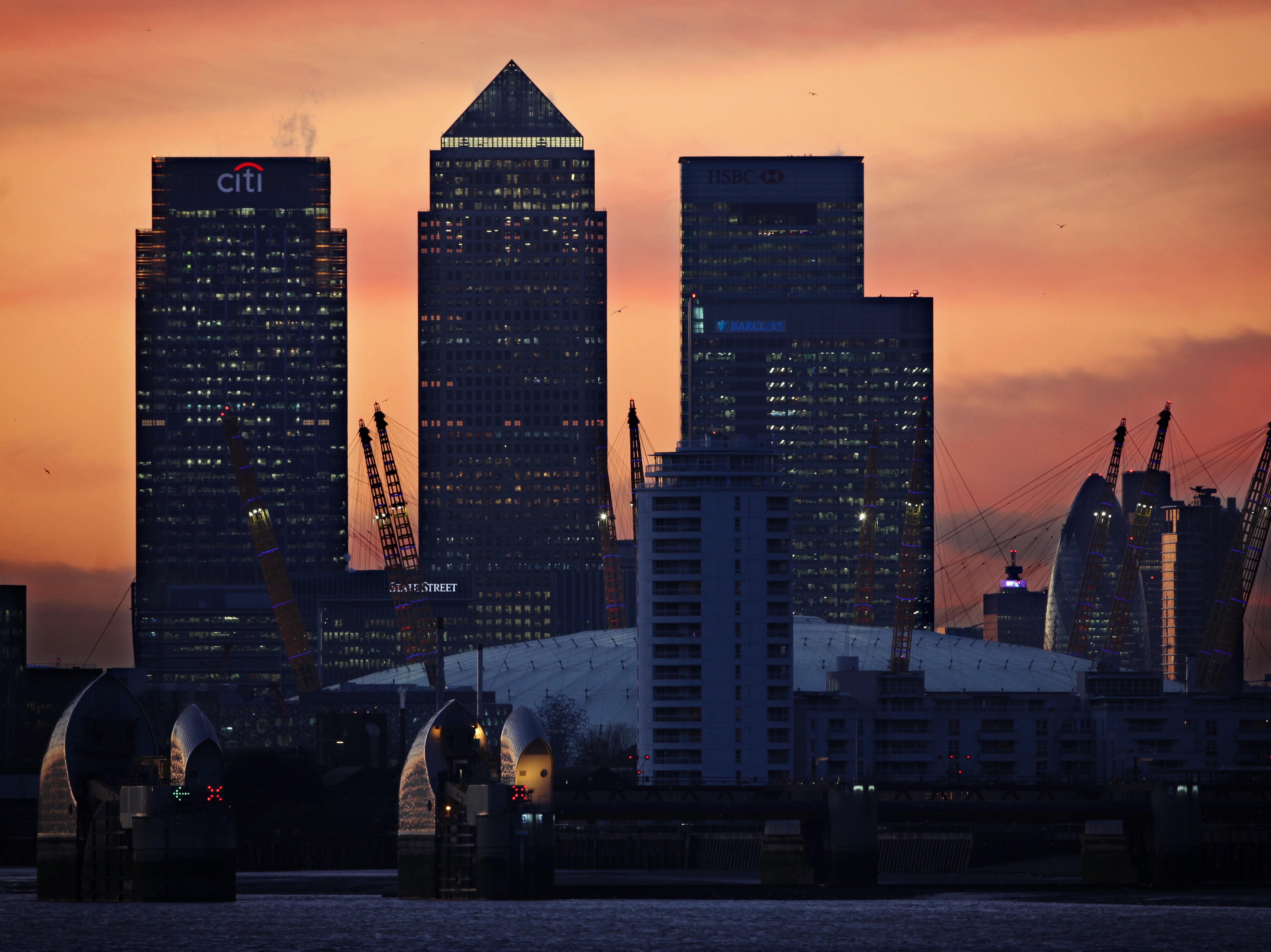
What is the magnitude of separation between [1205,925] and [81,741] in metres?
88.5

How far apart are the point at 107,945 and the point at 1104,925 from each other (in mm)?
73098

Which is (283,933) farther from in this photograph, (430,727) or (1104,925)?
(1104,925)

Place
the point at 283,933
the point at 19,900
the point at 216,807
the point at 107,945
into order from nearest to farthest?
the point at 107,945
the point at 283,933
the point at 216,807
the point at 19,900

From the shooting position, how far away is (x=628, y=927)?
6801 inches

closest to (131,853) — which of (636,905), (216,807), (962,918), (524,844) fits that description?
(216,807)

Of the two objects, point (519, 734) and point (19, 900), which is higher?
point (519, 734)

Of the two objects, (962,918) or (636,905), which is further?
(636,905)

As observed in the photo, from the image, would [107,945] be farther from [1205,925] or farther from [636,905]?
[1205,925]

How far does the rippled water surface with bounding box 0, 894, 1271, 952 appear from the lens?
157250 millimetres

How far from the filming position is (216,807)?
179 metres

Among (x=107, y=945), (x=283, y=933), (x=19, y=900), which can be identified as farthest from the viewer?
(x=19, y=900)

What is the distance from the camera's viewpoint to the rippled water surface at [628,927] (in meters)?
157

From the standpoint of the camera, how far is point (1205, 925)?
560 ft

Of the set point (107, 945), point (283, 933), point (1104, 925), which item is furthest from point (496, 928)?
point (1104, 925)
